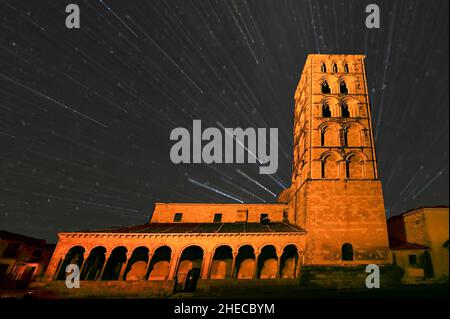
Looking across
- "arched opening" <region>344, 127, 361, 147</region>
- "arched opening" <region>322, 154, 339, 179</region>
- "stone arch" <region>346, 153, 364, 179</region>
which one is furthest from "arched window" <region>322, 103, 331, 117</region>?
"stone arch" <region>346, 153, 364, 179</region>

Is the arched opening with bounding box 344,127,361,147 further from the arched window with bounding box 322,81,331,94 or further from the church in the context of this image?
the arched window with bounding box 322,81,331,94

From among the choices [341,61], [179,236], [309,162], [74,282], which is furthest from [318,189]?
Result: [74,282]

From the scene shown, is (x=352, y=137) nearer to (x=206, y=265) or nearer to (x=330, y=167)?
(x=330, y=167)

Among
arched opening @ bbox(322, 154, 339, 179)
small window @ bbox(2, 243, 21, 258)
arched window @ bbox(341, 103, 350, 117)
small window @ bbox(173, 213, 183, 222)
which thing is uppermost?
arched window @ bbox(341, 103, 350, 117)

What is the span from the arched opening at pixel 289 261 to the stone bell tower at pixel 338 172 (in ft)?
8.95

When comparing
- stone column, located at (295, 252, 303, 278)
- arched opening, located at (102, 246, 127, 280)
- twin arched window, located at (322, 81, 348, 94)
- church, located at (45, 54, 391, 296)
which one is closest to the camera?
church, located at (45, 54, 391, 296)

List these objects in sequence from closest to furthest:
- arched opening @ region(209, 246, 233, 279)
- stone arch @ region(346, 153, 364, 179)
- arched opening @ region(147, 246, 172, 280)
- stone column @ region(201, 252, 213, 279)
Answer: stone column @ region(201, 252, 213, 279), stone arch @ region(346, 153, 364, 179), arched opening @ region(209, 246, 233, 279), arched opening @ region(147, 246, 172, 280)

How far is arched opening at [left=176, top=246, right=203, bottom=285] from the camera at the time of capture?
968 inches

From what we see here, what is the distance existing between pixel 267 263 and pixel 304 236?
5044mm

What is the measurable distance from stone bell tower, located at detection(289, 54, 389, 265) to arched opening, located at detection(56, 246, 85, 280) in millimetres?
21944

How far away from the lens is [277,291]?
17.6 m

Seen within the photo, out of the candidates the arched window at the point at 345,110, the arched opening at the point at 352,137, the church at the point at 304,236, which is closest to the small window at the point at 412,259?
the church at the point at 304,236

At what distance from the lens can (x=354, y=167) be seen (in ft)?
78.3

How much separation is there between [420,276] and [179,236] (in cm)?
2165
